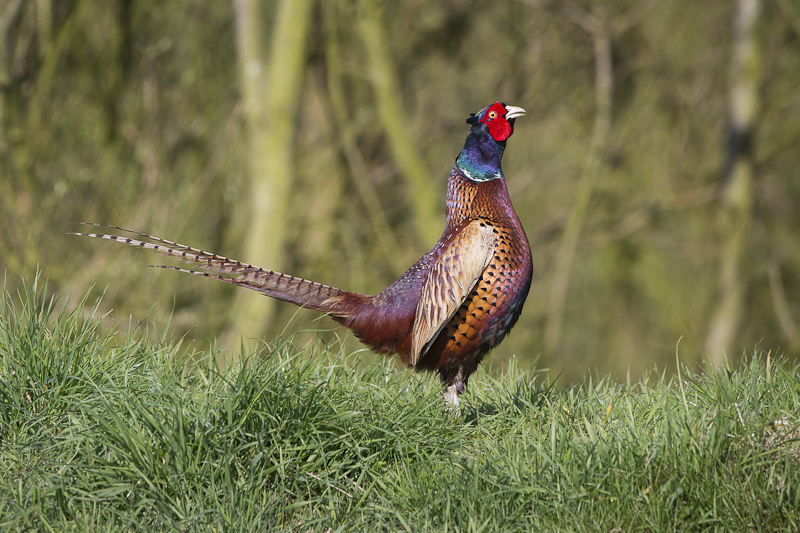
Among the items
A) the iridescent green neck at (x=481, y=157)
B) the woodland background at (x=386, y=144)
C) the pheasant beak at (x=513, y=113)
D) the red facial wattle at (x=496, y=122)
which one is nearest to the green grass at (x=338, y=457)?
the iridescent green neck at (x=481, y=157)

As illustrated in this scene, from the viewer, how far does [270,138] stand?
245 inches

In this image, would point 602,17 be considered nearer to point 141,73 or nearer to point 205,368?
point 141,73

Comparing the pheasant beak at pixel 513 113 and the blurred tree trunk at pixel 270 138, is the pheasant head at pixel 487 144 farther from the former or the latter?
the blurred tree trunk at pixel 270 138

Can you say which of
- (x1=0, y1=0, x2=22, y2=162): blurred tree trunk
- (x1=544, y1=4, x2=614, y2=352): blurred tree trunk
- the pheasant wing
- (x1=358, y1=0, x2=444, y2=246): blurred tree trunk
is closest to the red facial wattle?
the pheasant wing

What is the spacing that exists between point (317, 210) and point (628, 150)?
4578mm

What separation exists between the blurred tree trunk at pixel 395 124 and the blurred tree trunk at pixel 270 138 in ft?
4.39

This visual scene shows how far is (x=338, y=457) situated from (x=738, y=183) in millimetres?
6929

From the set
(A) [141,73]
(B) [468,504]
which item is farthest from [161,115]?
(B) [468,504]

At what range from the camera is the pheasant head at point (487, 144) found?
3.84 metres

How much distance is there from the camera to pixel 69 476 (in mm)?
2541

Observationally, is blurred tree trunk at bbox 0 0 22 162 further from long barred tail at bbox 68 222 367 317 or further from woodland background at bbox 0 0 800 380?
long barred tail at bbox 68 222 367 317

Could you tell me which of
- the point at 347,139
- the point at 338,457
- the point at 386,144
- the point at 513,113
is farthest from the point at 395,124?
the point at 338,457

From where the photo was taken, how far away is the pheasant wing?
3.49 metres

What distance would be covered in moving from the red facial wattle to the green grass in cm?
150
